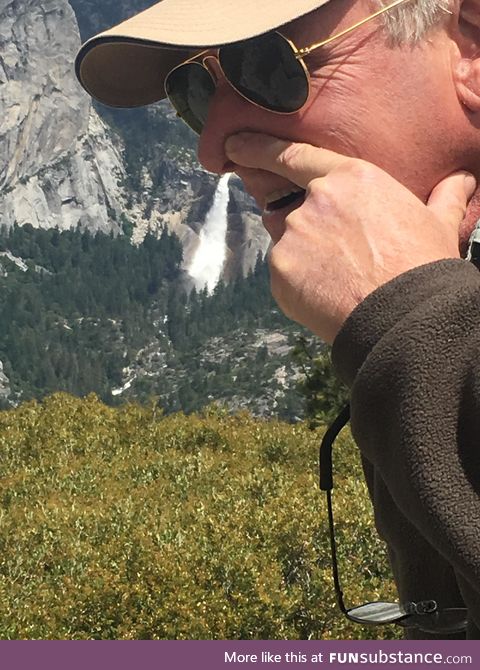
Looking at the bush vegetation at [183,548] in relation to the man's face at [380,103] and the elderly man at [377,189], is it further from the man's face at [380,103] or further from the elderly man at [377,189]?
the man's face at [380,103]

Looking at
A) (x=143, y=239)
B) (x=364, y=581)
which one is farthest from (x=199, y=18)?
(x=143, y=239)

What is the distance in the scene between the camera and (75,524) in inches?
251

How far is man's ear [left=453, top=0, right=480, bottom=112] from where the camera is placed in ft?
6.03

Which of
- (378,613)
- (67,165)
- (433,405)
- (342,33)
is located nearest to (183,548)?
(378,613)

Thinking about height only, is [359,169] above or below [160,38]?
below

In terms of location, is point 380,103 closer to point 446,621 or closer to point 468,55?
point 468,55

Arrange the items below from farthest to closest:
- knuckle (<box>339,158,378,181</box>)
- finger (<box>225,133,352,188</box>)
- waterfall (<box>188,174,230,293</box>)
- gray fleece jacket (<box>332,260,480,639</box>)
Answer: waterfall (<box>188,174,230,293</box>), finger (<box>225,133,352,188</box>), knuckle (<box>339,158,378,181</box>), gray fleece jacket (<box>332,260,480,639</box>)

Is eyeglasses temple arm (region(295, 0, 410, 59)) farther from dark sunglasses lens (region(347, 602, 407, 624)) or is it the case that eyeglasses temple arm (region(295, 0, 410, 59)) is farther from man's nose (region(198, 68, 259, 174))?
dark sunglasses lens (region(347, 602, 407, 624))

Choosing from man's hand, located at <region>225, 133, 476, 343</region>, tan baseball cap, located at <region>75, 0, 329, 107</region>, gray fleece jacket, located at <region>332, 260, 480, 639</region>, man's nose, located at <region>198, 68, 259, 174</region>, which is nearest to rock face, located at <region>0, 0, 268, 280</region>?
tan baseball cap, located at <region>75, 0, 329, 107</region>

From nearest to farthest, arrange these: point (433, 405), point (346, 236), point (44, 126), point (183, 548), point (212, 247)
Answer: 1. point (433, 405)
2. point (346, 236)
3. point (183, 548)
4. point (44, 126)
5. point (212, 247)

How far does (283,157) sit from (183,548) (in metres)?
3.96

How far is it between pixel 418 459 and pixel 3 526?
18.5 feet

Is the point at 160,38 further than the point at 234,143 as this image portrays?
No

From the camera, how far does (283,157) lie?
1812 millimetres
